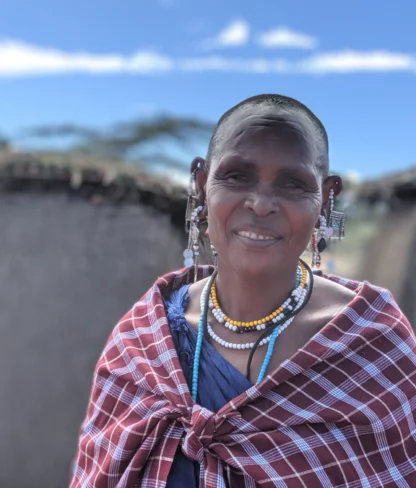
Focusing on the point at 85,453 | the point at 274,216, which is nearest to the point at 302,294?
the point at 274,216

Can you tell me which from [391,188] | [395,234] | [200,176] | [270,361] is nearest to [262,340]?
[270,361]

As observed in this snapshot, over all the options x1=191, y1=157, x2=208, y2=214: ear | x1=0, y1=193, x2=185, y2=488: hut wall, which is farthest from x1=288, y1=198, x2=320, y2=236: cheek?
x1=0, y1=193, x2=185, y2=488: hut wall

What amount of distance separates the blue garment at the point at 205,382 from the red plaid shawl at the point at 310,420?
0.14 feet

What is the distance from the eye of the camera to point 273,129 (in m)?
1.56

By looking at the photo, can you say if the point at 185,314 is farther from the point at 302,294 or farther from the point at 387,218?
the point at 387,218

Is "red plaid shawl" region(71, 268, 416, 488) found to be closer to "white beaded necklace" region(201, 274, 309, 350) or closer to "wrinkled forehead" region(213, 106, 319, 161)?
"white beaded necklace" region(201, 274, 309, 350)

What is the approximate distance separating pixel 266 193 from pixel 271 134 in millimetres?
157

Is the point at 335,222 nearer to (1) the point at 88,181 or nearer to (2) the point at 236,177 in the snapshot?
(2) the point at 236,177

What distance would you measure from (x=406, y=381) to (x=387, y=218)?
5.75m

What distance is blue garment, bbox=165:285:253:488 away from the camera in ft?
5.33

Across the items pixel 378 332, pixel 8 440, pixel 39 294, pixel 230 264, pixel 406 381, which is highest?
pixel 230 264

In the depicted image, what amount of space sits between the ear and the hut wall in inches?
109

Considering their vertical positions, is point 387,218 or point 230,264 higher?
point 230,264

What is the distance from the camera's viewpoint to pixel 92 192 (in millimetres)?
4516
